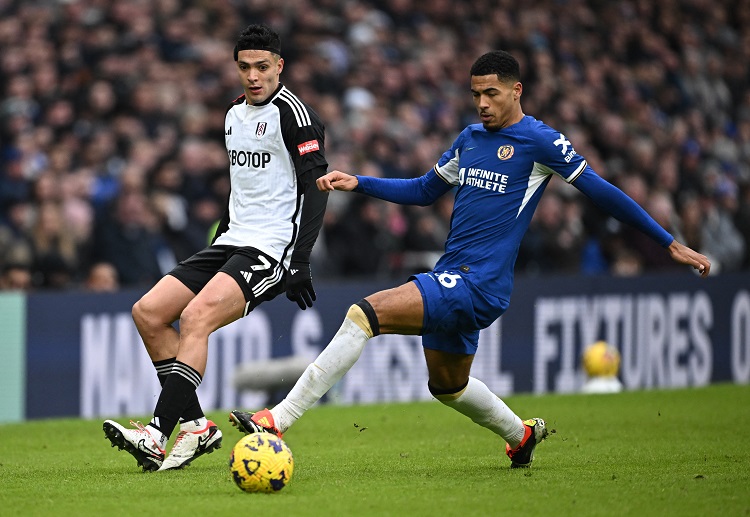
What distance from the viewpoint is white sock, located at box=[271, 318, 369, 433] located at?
7.06 meters

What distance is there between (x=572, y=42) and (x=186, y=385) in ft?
50.5

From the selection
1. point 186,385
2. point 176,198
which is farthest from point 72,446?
point 176,198

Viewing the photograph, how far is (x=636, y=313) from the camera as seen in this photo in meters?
15.7

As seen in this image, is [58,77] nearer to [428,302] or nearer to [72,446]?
[72,446]

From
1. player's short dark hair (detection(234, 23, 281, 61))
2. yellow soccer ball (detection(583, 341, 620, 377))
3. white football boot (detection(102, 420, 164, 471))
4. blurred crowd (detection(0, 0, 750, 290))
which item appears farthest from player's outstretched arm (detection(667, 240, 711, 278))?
blurred crowd (detection(0, 0, 750, 290))

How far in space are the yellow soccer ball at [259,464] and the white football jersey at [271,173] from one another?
1460mm

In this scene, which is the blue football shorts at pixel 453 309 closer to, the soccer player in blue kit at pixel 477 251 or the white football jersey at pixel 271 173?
the soccer player in blue kit at pixel 477 251

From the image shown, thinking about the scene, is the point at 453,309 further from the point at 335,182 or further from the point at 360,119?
the point at 360,119

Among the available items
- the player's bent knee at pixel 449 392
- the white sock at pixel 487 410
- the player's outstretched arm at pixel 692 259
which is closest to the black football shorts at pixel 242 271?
the player's bent knee at pixel 449 392

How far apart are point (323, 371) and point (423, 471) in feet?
3.46

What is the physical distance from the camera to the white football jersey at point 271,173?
25.0 ft

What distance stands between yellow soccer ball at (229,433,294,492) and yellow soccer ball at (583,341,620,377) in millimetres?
8366

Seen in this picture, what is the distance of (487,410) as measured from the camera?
25.0 feet

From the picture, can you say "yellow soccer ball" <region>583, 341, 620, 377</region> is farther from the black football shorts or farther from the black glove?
the black glove
